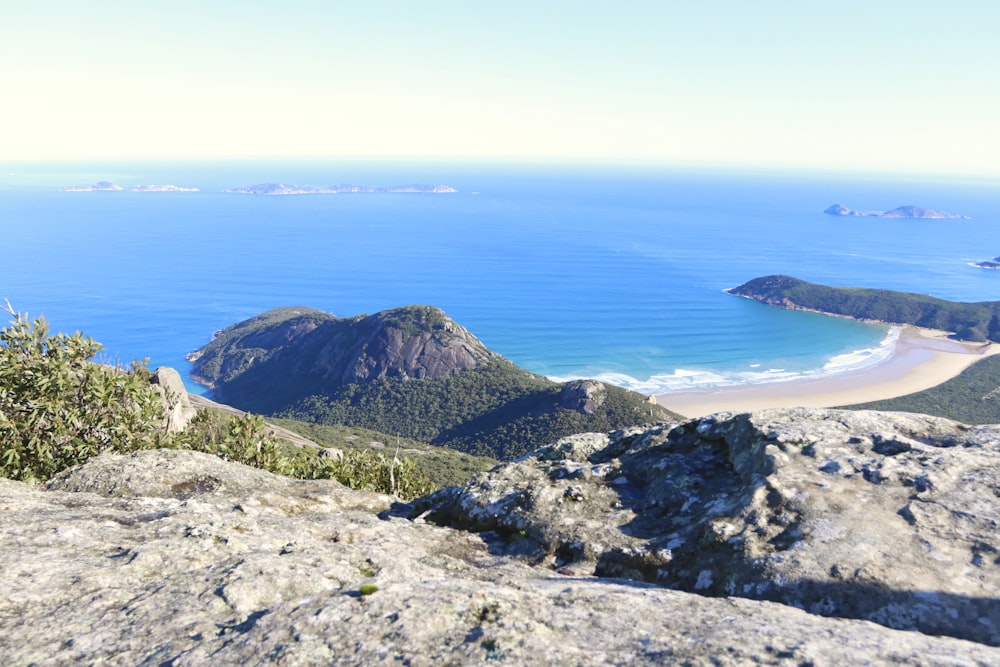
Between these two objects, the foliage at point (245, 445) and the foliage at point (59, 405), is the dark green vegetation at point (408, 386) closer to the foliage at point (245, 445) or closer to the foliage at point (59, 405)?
the foliage at point (245, 445)

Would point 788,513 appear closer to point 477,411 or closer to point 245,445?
point 245,445

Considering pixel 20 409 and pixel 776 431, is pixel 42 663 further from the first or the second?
pixel 20 409

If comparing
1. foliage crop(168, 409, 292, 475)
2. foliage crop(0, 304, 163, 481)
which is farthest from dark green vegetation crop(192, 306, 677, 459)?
foliage crop(0, 304, 163, 481)

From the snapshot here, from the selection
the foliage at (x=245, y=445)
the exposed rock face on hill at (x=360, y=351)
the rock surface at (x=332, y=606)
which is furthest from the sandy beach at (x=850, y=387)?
the rock surface at (x=332, y=606)

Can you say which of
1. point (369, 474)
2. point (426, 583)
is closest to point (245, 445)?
point (369, 474)

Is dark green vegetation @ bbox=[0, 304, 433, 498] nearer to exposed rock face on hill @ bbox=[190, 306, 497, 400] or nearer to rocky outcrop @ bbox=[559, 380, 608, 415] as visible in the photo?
rocky outcrop @ bbox=[559, 380, 608, 415]
